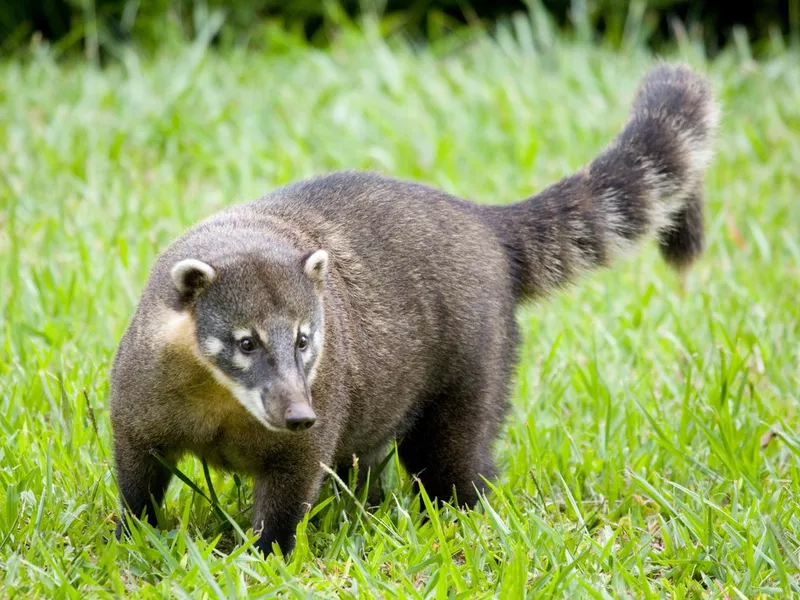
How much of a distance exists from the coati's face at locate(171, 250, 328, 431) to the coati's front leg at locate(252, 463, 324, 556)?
342 millimetres

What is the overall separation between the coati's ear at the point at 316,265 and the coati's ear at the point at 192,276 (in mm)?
309

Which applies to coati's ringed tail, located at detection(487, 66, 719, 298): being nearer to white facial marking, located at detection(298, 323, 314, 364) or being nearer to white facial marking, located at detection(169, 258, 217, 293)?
white facial marking, located at detection(298, 323, 314, 364)

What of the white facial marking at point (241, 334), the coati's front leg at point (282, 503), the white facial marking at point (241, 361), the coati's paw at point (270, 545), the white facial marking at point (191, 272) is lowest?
the coati's paw at point (270, 545)

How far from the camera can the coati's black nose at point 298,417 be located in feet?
10.9

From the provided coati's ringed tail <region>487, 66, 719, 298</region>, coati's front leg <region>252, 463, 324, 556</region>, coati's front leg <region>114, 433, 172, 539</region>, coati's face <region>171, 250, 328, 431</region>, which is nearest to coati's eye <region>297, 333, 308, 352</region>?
coati's face <region>171, 250, 328, 431</region>

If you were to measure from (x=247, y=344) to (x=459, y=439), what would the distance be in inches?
44.7

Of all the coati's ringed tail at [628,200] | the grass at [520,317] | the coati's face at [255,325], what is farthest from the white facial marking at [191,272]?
the coati's ringed tail at [628,200]

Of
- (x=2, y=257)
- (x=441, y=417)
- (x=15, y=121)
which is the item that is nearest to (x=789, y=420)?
(x=441, y=417)

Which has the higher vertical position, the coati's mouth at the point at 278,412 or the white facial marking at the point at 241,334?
the white facial marking at the point at 241,334

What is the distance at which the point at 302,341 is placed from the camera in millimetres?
3643

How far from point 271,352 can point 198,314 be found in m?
0.29

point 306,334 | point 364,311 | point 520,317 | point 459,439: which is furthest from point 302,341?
point 520,317

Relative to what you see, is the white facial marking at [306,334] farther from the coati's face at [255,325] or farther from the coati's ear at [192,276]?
the coati's ear at [192,276]

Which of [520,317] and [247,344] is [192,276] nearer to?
[247,344]
